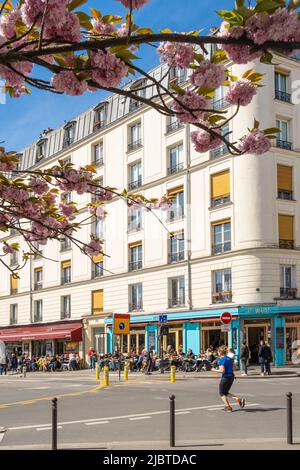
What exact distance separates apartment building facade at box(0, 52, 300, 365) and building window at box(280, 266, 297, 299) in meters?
0.05

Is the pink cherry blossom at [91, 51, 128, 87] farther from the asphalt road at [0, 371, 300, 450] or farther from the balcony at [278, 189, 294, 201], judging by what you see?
the balcony at [278, 189, 294, 201]

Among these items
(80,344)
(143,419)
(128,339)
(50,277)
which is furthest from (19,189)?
(50,277)

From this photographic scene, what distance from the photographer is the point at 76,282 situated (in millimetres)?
43094

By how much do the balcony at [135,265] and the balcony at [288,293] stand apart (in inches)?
395

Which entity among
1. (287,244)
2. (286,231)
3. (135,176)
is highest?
(135,176)

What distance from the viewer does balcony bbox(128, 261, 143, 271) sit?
37.9 m

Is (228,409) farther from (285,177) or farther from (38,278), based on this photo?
(38,278)

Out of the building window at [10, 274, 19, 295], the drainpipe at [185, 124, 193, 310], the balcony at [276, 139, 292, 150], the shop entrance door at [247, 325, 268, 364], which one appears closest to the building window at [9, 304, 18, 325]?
the building window at [10, 274, 19, 295]

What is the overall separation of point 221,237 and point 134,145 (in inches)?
400

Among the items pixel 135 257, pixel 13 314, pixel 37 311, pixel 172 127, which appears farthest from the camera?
pixel 13 314

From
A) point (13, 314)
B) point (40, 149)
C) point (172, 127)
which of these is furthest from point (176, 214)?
point (13, 314)

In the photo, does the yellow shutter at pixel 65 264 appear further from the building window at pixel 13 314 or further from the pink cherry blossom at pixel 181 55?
the pink cherry blossom at pixel 181 55

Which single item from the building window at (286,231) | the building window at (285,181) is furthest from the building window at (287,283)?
the building window at (285,181)

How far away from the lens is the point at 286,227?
3197 centimetres
